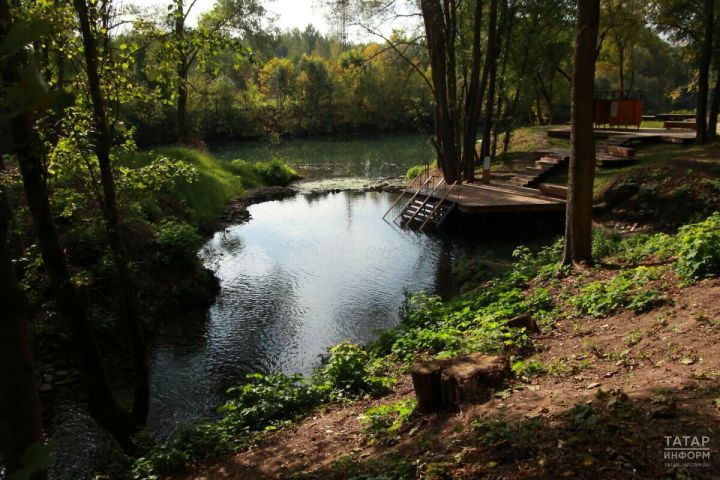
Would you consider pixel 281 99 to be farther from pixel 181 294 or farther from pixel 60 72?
pixel 60 72

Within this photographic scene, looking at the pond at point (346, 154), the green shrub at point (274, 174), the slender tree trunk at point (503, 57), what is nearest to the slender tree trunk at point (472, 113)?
the slender tree trunk at point (503, 57)

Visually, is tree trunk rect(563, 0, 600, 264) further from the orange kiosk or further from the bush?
the orange kiosk

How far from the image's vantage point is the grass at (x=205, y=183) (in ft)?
65.8

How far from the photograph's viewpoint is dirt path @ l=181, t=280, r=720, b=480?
3.51m

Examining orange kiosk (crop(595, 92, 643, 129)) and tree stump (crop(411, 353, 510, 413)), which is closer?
tree stump (crop(411, 353, 510, 413))

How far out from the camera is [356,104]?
203 ft

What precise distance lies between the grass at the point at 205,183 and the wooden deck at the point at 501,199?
8888mm

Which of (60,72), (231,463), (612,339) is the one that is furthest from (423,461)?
(60,72)

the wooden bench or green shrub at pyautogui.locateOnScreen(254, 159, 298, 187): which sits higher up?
the wooden bench

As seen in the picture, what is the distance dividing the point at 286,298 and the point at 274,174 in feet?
61.5

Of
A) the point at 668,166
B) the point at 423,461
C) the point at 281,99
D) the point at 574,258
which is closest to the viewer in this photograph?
the point at 423,461

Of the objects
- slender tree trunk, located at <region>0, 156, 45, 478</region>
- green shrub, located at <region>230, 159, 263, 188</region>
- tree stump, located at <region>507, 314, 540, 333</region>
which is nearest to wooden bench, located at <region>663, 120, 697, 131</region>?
green shrub, located at <region>230, 159, 263, 188</region>

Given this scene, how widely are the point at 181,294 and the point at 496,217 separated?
10660 mm

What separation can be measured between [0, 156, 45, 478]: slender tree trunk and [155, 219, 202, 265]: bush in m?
11.0
